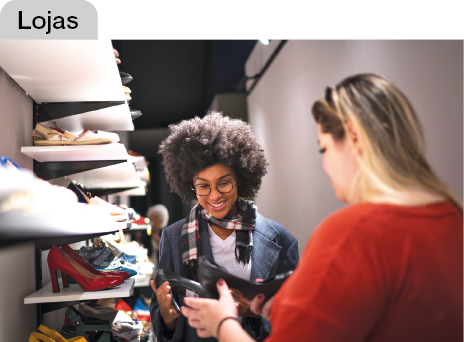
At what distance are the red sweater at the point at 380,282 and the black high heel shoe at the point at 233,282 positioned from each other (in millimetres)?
380

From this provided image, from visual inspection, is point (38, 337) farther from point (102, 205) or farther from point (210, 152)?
point (210, 152)

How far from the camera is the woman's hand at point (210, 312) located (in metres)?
0.91

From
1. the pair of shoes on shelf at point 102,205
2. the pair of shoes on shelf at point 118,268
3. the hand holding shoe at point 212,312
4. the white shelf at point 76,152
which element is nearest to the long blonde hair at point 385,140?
the hand holding shoe at point 212,312

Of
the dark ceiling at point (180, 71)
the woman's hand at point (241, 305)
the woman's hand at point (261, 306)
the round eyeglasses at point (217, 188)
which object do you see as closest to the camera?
the woman's hand at point (261, 306)

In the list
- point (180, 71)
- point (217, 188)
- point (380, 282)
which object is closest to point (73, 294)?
point (217, 188)

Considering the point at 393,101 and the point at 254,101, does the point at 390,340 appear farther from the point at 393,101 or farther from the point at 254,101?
the point at 254,101

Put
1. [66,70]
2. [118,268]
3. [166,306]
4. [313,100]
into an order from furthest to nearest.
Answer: [313,100], [118,268], [66,70], [166,306]

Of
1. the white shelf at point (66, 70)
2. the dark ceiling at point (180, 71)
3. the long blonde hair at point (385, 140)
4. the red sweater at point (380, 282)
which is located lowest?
the red sweater at point (380, 282)

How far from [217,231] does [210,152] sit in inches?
14.4

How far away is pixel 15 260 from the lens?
172 centimetres

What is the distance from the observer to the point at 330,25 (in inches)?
59.0

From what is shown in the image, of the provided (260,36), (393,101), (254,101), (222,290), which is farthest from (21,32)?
(254,101)

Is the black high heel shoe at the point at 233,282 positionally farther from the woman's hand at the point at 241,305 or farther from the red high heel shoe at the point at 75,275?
the red high heel shoe at the point at 75,275

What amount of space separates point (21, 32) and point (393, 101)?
4.19 ft
